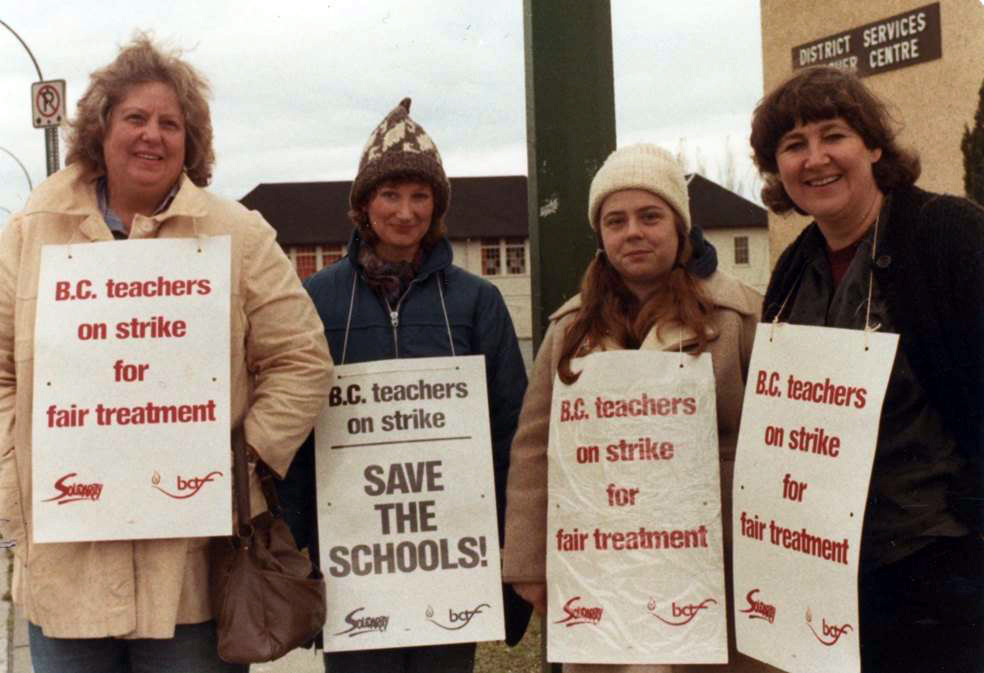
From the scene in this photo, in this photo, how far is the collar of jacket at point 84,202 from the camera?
2.84 meters

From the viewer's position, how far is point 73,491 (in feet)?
9.04

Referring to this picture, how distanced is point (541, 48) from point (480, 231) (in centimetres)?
4206

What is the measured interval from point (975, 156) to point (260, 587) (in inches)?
466

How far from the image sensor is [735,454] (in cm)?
279

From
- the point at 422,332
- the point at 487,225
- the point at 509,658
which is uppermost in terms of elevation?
the point at 487,225

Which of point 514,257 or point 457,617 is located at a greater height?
point 514,257

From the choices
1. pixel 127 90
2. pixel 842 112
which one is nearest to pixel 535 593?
pixel 842 112

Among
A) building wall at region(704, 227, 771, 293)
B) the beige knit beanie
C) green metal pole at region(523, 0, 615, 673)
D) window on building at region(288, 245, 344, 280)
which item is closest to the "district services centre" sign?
green metal pole at region(523, 0, 615, 673)

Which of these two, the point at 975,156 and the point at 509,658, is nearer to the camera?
the point at 509,658

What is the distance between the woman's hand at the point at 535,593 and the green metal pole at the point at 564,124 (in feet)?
0.50

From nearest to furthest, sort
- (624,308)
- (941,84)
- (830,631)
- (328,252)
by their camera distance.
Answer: (830,631), (624,308), (941,84), (328,252)

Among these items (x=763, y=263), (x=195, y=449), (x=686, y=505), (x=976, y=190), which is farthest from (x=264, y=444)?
(x=763, y=263)

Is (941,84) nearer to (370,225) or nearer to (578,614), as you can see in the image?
(370,225)

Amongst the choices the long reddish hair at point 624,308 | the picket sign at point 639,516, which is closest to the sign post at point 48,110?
the long reddish hair at point 624,308
